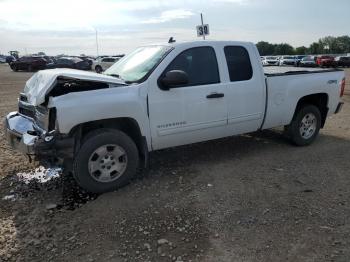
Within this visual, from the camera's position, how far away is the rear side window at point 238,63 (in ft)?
18.9

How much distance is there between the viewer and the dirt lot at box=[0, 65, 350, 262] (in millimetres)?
3598

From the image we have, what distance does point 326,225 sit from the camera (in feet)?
13.1

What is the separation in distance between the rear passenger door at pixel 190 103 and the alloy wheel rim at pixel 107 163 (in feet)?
1.68

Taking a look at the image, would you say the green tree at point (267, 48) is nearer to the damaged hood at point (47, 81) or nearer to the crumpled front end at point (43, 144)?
the damaged hood at point (47, 81)

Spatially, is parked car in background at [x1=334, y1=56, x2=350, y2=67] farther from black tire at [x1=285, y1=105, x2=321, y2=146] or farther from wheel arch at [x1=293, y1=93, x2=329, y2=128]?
black tire at [x1=285, y1=105, x2=321, y2=146]

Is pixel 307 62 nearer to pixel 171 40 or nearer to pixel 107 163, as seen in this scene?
pixel 171 40

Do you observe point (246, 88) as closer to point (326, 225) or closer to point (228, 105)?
point (228, 105)

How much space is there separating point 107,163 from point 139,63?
154 cm

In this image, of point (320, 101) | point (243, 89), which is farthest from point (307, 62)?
point (243, 89)

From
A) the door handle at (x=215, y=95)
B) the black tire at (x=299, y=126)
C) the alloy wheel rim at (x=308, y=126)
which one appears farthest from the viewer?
the alloy wheel rim at (x=308, y=126)

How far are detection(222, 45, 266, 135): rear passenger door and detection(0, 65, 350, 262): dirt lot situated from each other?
61 cm

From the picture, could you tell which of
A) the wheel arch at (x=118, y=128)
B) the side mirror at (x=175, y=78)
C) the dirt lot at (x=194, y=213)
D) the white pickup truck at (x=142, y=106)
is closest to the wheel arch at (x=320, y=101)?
the white pickup truck at (x=142, y=106)

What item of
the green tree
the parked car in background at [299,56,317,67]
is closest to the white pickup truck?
the parked car in background at [299,56,317,67]

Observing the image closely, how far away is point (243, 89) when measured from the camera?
19.0ft
